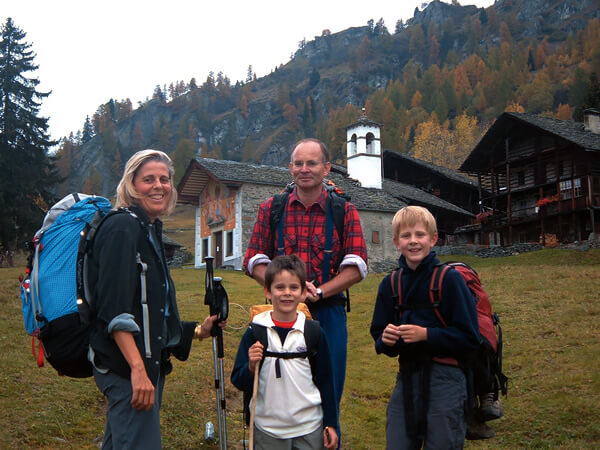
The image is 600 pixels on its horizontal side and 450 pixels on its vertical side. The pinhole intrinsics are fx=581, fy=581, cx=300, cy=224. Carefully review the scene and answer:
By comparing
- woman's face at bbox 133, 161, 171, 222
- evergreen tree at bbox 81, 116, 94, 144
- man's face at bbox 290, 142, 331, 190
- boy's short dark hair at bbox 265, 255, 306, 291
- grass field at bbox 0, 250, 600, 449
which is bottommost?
grass field at bbox 0, 250, 600, 449

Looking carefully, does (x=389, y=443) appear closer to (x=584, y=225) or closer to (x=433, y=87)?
Result: (x=584, y=225)

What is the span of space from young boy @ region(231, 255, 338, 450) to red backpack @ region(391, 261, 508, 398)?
678mm

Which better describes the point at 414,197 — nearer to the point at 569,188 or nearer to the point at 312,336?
the point at 569,188

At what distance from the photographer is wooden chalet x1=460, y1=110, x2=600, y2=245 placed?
31656 mm

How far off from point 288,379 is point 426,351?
34.1 inches

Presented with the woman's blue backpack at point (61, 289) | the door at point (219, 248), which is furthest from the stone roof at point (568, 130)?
the woman's blue backpack at point (61, 289)

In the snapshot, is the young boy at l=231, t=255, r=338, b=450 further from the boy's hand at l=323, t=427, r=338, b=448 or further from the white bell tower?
the white bell tower

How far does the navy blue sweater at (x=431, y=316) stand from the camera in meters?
3.49

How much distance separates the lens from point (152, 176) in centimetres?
349

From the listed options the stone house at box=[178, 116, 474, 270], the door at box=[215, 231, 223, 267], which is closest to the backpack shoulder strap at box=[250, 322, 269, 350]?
the stone house at box=[178, 116, 474, 270]

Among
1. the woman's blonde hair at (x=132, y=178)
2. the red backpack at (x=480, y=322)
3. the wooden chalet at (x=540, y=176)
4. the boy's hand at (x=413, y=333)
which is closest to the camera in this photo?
the woman's blonde hair at (x=132, y=178)

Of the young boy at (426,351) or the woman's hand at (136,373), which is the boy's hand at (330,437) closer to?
the young boy at (426,351)

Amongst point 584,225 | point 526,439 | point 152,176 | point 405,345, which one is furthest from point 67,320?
point 584,225

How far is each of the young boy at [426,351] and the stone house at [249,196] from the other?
25.6 m
